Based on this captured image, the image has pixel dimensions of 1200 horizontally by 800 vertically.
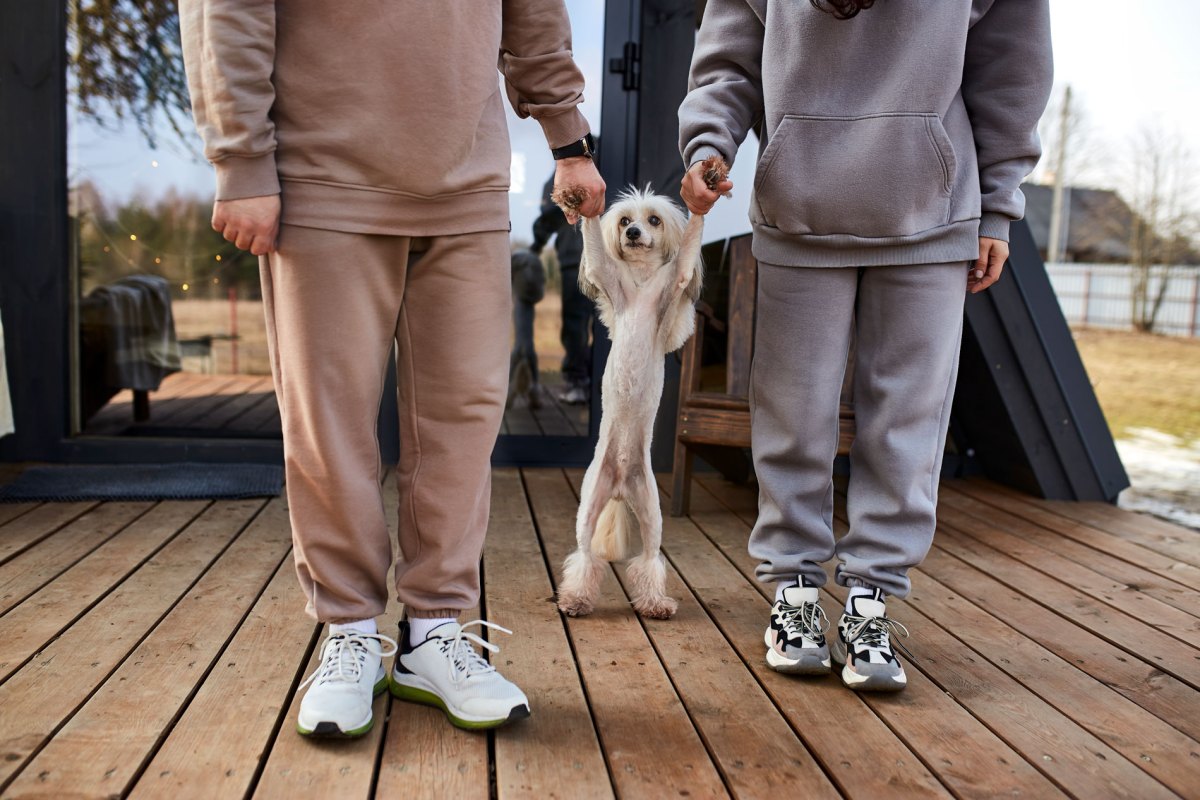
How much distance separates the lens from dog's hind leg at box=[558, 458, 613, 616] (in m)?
2.04

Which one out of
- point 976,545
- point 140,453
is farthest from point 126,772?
point 140,453

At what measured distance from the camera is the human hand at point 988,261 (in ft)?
5.73

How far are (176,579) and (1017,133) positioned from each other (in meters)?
1.99

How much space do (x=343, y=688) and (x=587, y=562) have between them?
70cm

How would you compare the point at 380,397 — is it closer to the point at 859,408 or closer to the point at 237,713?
the point at 237,713

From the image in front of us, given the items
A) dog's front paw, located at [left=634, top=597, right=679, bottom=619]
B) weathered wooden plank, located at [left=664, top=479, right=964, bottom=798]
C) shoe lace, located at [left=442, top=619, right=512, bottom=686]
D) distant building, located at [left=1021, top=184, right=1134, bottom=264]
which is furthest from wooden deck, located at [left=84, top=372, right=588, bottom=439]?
distant building, located at [left=1021, top=184, right=1134, bottom=264]

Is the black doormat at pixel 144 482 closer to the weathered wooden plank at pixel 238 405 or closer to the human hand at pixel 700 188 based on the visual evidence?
the weathered wooden plank at pixel 238 405

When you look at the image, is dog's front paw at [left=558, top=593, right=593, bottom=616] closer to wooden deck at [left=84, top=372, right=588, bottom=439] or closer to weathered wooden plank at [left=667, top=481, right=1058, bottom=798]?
weathered wooden plank at [left=667, top=481, right=1058, bottom=798]

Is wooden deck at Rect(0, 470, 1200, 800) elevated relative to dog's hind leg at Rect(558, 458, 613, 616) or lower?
lower

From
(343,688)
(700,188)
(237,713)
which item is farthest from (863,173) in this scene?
(237,713)

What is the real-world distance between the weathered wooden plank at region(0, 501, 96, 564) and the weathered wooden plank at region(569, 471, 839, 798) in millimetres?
1607

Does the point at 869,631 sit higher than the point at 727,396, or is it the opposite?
the point at 727,396

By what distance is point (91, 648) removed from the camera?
177cm

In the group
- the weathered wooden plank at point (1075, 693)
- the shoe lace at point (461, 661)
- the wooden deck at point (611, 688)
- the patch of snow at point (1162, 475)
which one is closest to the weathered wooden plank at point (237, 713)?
the wooden deck at point (611, 688)
